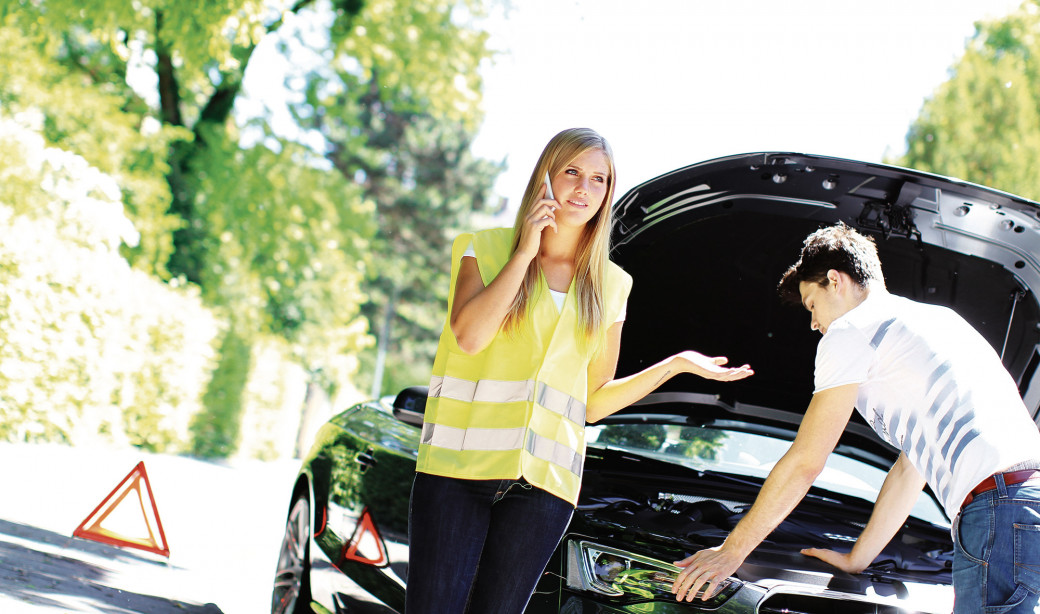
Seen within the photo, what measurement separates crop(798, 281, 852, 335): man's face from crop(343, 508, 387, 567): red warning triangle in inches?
74.3

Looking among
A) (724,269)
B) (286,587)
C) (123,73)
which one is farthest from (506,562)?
(123,73)

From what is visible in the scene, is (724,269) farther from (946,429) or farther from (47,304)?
(47,304)

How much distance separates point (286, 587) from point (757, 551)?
2.73 m

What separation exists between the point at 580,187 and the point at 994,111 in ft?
75.8

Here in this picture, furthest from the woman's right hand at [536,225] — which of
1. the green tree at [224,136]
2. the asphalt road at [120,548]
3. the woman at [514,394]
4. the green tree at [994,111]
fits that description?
the green tree at [994,111]

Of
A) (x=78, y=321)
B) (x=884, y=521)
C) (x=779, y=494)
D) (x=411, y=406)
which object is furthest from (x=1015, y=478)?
(x=78, y=321)

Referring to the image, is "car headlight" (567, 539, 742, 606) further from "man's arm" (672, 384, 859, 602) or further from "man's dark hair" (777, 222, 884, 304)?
"man's dark hair" (777, 222, 884, 304)

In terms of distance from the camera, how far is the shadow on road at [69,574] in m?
4.56

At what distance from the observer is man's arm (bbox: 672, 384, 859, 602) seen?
2.46m

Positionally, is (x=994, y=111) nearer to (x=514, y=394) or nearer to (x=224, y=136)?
(x=224, y=136)

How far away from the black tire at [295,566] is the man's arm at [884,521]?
2509mm

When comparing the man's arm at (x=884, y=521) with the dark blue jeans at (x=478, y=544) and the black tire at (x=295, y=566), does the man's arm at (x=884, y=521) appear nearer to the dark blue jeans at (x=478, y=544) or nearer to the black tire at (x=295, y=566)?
the dark blue jeans at (x=478, y=544)

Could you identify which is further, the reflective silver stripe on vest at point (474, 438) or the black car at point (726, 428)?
the black car at point (726, 428)

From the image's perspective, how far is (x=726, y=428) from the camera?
436cm
